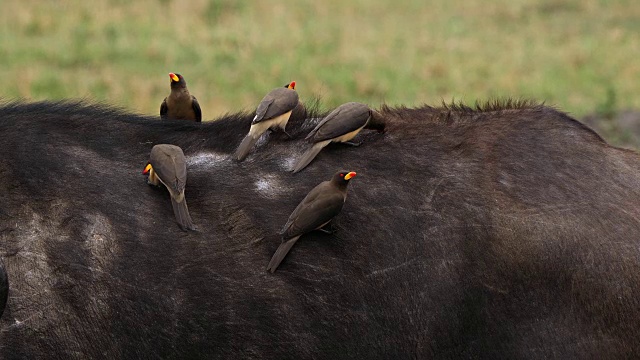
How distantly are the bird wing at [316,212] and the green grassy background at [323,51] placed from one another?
7.78 meters

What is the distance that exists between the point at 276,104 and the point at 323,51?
12.7 m

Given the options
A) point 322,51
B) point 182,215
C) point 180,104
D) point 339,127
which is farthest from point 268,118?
point 322,51

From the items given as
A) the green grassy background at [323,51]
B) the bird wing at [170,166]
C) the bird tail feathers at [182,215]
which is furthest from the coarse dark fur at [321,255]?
the green grassy background at [323,51]

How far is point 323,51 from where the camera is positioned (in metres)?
17.7

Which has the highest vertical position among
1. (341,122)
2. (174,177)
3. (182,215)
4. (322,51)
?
(341,122)

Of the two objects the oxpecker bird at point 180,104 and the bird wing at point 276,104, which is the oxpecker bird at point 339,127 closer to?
the bird wing at point 276,104

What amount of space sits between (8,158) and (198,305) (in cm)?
104

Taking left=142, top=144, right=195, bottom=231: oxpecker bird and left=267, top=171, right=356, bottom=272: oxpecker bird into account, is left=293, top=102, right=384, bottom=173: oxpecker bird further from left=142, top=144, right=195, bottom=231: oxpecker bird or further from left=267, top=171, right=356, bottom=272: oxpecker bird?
left=142, top=144, right=195, bottom=231: oxpecker bird

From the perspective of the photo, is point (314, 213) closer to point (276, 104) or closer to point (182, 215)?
point (182, 215)

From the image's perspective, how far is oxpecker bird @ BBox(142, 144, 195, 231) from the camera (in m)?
4.69

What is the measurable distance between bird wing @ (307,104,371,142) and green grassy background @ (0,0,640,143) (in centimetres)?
727

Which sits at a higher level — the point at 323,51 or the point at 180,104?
the point at 180,104

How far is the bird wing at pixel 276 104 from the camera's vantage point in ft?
16.7

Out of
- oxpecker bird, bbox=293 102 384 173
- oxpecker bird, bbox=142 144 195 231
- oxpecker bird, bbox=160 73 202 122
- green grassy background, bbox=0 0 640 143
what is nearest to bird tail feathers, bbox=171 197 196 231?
oxpecker bird, bbox=142 144 195 231
